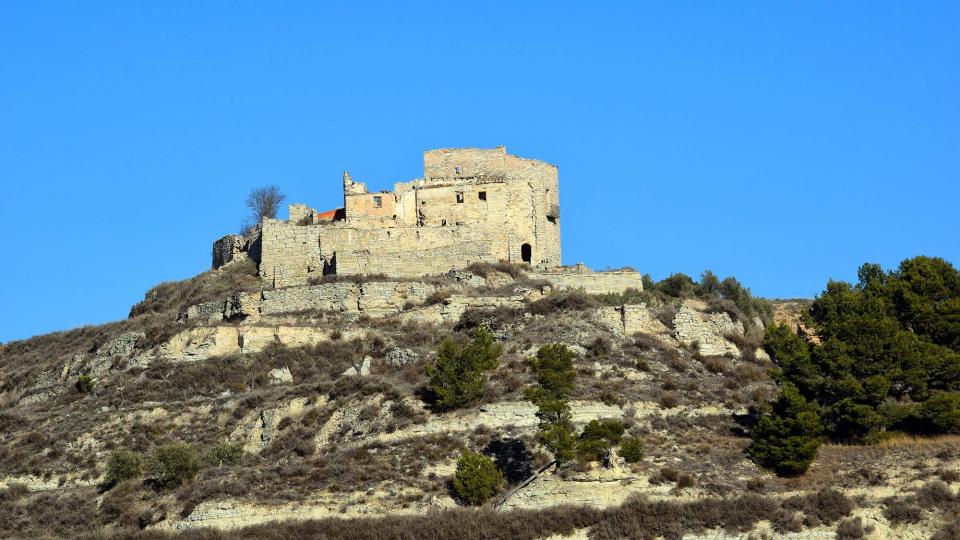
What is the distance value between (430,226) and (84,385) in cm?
1608

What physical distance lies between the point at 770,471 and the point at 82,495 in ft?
A: 68.1

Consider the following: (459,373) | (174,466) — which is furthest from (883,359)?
(174,466)

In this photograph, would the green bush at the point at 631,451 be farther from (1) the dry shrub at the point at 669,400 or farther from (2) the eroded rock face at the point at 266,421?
(2) the eroded rock face at the point at 266,421

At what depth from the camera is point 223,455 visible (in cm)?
5212

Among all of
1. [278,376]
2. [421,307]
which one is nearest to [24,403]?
[278,376]

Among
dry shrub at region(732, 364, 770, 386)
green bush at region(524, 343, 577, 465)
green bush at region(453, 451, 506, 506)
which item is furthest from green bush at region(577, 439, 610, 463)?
dry shrub at region(732, 364, 770, 386)

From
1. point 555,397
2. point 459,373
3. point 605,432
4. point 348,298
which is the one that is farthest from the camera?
point 348,298

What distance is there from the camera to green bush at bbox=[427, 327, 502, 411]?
52156 millimetres

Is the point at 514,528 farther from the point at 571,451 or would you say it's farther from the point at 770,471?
the point at 770,471

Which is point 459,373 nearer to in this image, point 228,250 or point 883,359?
point 883,359

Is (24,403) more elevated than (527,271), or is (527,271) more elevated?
(527,271)

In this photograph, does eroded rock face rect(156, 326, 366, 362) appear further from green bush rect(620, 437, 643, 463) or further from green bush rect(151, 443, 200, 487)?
green bush rect(620, 437, 643, 463)

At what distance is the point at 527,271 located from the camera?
6744cm

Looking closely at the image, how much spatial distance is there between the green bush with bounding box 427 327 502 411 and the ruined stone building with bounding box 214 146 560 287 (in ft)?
42.8
